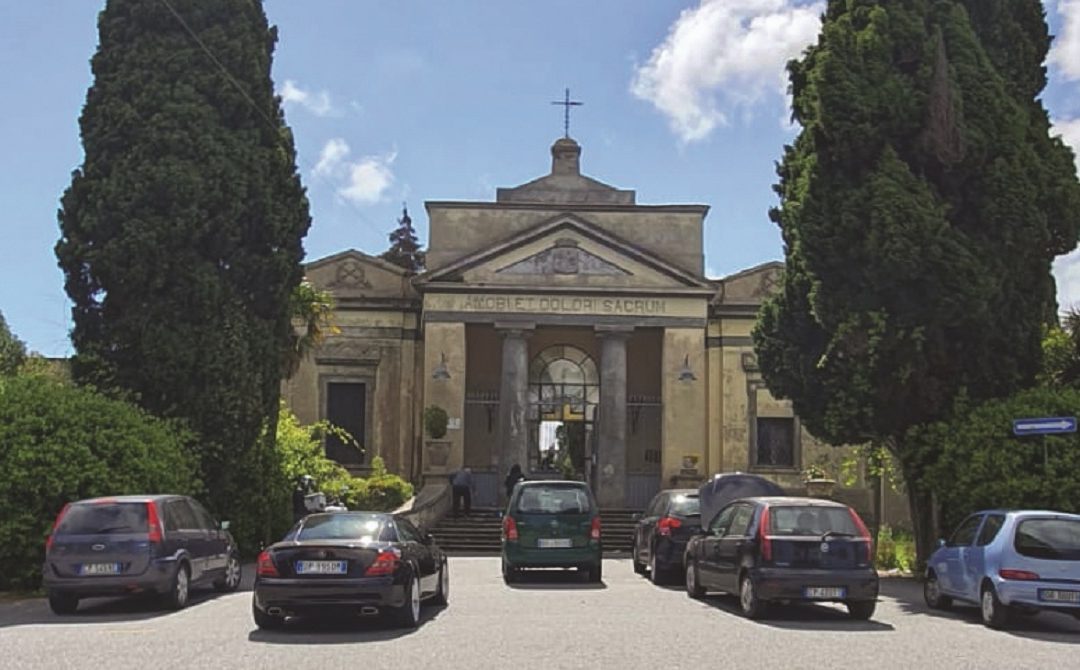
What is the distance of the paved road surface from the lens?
1105 centimetres

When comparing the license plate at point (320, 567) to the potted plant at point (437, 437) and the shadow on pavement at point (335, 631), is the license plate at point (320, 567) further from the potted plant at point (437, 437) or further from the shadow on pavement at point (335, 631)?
the potted plant at point (437, 437)

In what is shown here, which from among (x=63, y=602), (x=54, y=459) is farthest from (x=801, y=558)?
(x=54, y=459)

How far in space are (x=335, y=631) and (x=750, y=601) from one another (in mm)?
4776

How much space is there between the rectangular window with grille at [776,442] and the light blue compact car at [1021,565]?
23.9 meters

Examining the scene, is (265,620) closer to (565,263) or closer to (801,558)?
(801,558)

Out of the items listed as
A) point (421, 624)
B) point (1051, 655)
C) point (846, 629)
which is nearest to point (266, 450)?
point (421, 624)

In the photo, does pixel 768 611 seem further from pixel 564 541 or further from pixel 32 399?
pixel 32 399

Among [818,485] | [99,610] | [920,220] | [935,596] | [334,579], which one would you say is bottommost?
[99,610]

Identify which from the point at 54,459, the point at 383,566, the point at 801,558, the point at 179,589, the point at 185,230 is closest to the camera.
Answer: the point at 383,566

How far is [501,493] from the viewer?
3616cm

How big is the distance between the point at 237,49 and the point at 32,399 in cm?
805

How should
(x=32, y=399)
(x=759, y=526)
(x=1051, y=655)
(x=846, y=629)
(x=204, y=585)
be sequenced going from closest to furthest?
1. (x=1051, y=655)
2. (x=846, y=629)
3. (x=759, y=526)
4. (x=204, y=585)
5. (x=32, y=399)

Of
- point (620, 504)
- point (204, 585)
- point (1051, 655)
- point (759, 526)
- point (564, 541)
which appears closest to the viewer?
point (1051, 655)

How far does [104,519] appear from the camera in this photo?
15.3 meters
